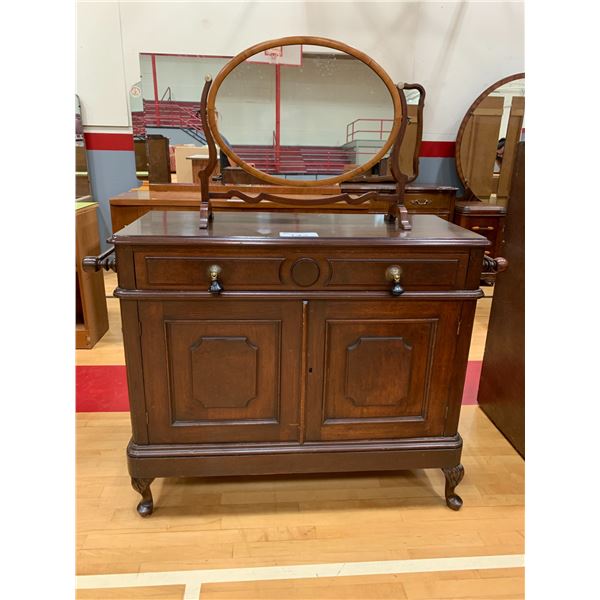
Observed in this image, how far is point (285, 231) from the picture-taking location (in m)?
1.40

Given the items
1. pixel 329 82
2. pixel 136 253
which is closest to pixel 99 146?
pixel 329 82

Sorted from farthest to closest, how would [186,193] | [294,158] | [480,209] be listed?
[480,209], [186,193], [294,158]

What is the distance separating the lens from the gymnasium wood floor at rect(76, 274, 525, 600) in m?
1.32

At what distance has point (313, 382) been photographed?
145 centimetres

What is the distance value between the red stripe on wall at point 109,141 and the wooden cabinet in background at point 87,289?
1.16 m

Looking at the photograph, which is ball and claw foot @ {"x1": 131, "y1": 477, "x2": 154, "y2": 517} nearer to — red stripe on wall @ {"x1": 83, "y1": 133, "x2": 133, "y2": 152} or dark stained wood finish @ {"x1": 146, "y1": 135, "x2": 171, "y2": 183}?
dark stained wood finish @ {"x1": 146, "y1": 135, "x2": 171, "y2": 183}

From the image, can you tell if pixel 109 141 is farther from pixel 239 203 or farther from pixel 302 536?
pixel 302 536

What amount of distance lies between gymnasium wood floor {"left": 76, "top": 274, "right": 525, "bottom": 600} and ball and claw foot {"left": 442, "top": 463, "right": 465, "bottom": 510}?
33 mm

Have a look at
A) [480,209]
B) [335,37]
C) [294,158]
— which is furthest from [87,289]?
[480,209]

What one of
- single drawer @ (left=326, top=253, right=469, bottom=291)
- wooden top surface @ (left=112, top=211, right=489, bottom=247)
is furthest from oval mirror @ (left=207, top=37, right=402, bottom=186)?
single drawer @ (left=326, top=253, right=469, bottom=291)

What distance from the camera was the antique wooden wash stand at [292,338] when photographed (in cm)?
131

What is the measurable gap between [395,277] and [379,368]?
1.00 ft

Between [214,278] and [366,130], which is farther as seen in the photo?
[366,130]

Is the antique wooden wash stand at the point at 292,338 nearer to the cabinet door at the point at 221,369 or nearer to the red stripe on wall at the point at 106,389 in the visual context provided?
the cabinet door at the point at 221,369
